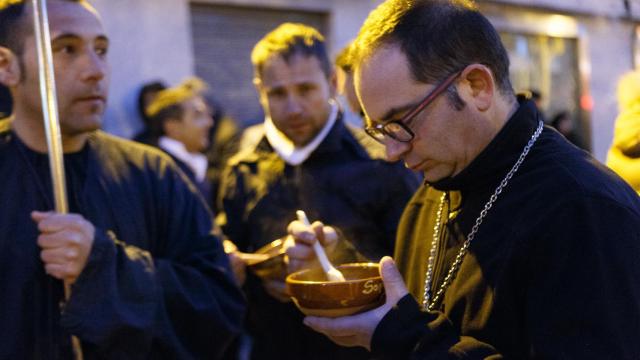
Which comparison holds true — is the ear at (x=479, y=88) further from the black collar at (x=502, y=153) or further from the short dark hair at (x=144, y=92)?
the short dark hair at (x=144, y=92)

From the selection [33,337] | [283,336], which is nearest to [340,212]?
[283,336]

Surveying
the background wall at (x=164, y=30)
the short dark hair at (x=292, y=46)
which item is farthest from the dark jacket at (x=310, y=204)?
the background wall at (x=164, y=30)

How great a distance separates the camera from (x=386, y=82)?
5.71 feet

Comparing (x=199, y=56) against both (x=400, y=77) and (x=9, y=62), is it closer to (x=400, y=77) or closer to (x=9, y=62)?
(x=9, y=62)

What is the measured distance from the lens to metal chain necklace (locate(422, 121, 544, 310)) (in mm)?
1718

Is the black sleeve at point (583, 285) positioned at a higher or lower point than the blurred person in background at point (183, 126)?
lower

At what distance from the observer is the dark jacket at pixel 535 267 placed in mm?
1472

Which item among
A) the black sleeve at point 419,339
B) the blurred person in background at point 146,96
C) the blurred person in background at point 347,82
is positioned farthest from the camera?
the blurred person in background at point 146,96

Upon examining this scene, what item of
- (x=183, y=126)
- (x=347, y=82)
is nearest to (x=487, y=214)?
(x=347, y=82)

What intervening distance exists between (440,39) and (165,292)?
1144mm

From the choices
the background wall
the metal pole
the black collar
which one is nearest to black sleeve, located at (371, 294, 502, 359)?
the black collar

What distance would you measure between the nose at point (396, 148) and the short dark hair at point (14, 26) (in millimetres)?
1199

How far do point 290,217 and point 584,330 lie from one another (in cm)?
176

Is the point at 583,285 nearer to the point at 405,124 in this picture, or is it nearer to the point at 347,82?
the point at 405,124
